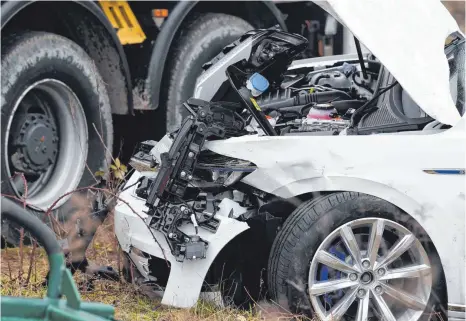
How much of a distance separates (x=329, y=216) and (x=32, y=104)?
266 centimetres

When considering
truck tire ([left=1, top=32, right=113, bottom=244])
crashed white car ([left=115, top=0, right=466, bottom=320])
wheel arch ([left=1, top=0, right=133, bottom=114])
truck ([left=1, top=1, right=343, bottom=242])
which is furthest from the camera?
wheel arch ([left=1, top=0, right=133, bottom=114])

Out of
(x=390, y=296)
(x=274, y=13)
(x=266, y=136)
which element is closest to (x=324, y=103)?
(x=266, y=136)

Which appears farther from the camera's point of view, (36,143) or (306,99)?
(36,143)

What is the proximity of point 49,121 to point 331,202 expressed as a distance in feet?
8.35

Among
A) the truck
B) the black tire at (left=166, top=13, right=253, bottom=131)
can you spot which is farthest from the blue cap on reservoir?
the black tire at (left=166, top=13, right=253, bottom=131)

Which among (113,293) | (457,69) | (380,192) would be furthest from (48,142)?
(457,69)

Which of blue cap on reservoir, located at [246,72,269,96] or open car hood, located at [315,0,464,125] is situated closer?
open car hood, located at [315,0,464,125]

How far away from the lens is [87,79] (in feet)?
21.6

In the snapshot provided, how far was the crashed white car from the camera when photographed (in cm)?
439

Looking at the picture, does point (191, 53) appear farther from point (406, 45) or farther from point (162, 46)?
point (406, 45)

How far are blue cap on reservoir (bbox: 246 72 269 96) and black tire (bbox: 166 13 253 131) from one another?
2.12 meters

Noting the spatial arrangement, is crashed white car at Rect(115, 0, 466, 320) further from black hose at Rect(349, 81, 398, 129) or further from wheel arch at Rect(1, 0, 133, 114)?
wheel arch at Rect(1, 0, 133, 114)

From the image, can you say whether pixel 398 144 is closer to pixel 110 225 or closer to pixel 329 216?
pixel 329 216

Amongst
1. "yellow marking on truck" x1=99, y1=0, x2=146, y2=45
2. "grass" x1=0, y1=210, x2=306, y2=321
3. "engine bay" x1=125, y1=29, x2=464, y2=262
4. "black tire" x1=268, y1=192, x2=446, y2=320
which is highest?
"yellow marking on truck" x1=99, y1=0, x2=146, y2=45
